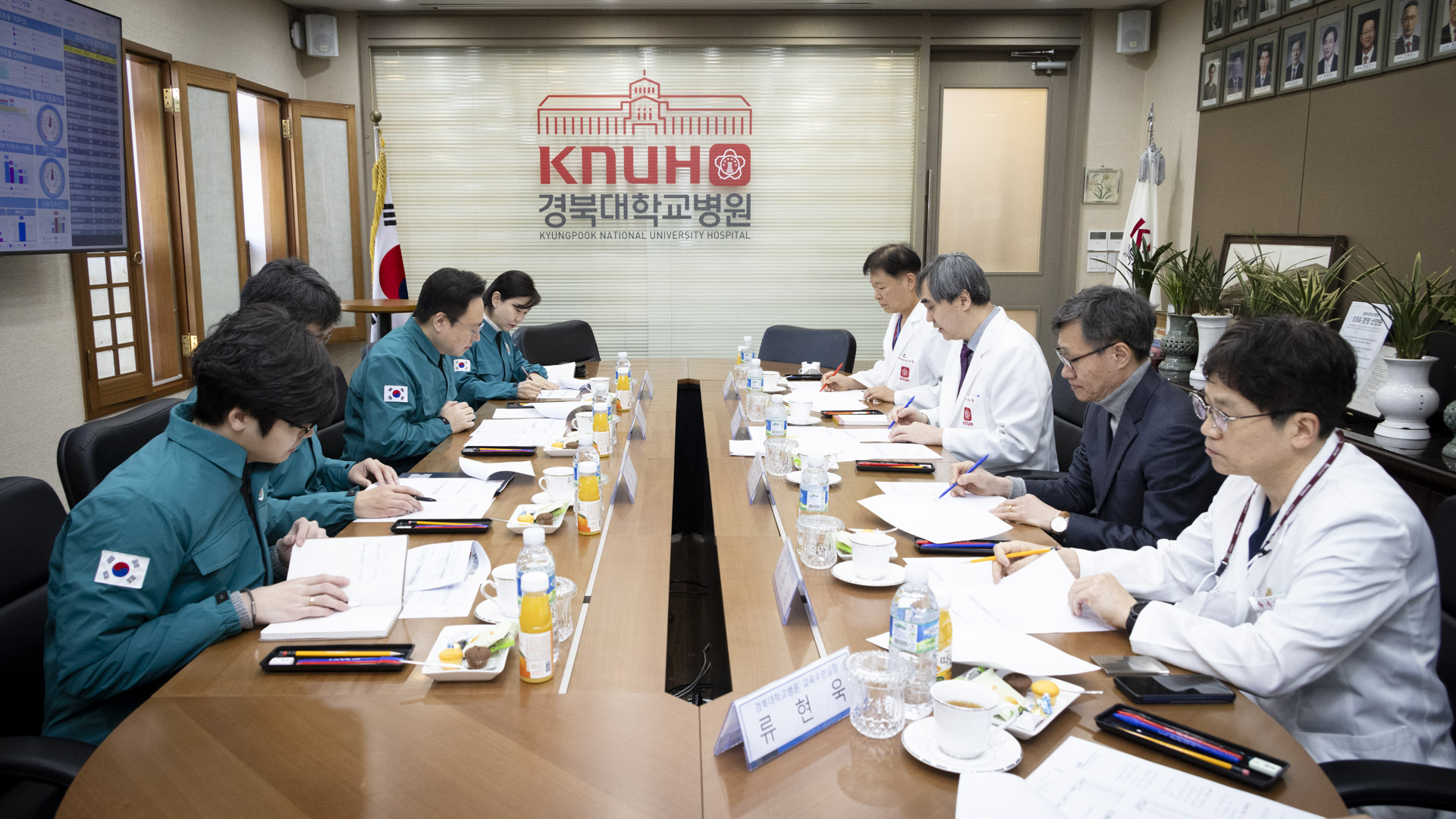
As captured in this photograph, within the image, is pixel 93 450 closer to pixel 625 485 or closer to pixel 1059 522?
pixel 625 485

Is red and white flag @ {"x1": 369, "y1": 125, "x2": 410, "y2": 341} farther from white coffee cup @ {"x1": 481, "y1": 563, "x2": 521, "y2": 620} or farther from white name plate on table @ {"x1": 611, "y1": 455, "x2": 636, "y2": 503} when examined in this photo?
white coffee cup @ {"x1": 481, "y1": 563, "x2": 521, "y2": 620}

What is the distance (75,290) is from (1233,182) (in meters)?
5.45

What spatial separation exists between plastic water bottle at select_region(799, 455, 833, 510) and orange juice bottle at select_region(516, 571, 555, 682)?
0.71 metres

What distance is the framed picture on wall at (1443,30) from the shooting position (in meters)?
3.39

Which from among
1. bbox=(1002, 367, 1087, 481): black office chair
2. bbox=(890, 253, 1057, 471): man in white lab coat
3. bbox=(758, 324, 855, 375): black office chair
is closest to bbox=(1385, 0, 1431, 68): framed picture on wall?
bbox=(1002, 367, 1087, 481): black office chair

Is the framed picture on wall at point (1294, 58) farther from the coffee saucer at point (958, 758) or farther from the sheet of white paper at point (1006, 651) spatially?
the coffee saucer at point (958, 758)

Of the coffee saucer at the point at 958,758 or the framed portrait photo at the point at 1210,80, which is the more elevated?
the framed portrait photo at the point at 1210,80

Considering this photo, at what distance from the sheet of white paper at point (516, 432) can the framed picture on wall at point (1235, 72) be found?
12.9 ft

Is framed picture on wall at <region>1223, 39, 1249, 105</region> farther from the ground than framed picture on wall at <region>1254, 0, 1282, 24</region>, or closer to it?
closer to it

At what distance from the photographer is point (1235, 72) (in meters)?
4.77

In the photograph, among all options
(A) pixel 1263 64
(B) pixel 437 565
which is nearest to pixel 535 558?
(B) pixel 437 565

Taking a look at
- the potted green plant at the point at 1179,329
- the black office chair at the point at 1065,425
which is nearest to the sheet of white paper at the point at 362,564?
the black office chair at the point at 1065,425

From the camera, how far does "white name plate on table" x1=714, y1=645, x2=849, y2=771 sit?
→ 3.88ft

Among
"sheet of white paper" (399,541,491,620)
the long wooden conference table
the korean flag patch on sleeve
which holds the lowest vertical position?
the long wooden conference table
